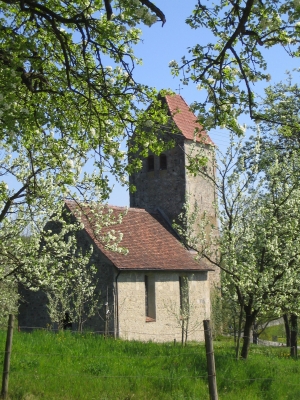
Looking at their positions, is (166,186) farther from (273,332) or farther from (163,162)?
(273,332)

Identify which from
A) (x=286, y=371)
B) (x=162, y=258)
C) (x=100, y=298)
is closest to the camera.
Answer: (x=286, y=371)

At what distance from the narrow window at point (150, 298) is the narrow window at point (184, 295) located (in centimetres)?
135

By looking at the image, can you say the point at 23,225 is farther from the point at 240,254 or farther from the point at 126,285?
the point at 126,285

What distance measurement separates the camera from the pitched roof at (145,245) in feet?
82.2

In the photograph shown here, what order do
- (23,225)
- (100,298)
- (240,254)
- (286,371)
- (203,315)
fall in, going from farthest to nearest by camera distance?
(203,315)
(100,298)
(23,225)
(240,254)
(286,371)

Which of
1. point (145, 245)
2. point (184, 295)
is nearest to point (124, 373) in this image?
point (184, 295)

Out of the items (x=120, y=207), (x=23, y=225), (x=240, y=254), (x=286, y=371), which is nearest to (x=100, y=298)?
(x=120, y=207)

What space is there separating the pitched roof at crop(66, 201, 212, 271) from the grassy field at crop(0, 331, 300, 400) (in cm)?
1219

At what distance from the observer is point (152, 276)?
2633cm

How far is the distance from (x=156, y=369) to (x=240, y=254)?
184 inches

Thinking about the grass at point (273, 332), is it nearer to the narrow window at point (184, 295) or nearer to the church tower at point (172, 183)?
the church tower at point (172, 183)

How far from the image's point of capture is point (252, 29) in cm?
759

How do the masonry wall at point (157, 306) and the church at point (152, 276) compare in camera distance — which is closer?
the church at point (152, 276)

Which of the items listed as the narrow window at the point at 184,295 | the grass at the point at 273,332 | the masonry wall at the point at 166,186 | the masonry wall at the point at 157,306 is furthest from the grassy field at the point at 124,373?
the grass at the point at 273,332
